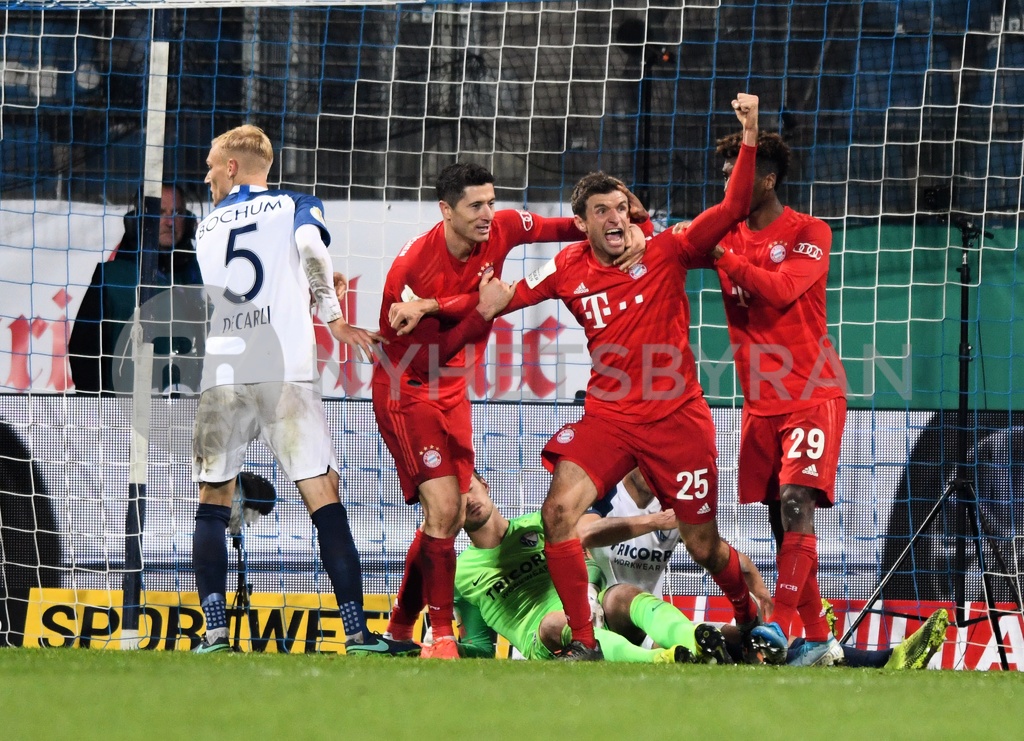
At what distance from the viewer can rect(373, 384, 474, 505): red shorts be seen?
5.32 metres

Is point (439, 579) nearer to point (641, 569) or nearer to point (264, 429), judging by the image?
point (264, 429)

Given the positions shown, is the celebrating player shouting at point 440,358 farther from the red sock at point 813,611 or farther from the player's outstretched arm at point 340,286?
the red sock at point 813,611

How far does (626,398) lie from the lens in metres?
5.11

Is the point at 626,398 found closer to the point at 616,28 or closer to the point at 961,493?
the point at 961,493

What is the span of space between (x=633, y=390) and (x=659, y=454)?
0.25 metres

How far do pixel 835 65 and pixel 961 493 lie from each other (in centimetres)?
239

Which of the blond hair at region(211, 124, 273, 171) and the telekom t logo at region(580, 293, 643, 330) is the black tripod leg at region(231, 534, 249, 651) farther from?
the telekom t logo at region(580, 293, 643, 330)

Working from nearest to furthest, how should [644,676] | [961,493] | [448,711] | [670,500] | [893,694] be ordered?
[448,711] → [893,694] → [644,676] → [670,500] → [961,493]

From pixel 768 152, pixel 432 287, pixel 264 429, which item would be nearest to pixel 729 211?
pixel 768 152

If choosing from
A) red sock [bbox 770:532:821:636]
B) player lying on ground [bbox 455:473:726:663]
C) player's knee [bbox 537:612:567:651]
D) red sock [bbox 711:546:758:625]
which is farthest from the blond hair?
red sock [bbox 770:532:821:636]

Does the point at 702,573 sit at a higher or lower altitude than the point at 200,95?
lower

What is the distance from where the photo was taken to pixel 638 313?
5156 millimetres

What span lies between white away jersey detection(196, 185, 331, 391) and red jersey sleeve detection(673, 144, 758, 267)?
1.43 metres

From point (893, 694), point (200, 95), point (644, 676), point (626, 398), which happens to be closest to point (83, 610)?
point (200, 95)
